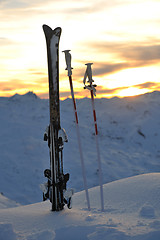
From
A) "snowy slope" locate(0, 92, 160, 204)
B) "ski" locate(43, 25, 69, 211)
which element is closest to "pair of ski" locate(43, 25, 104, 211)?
"ski" locate(43, 25, 69, 211)

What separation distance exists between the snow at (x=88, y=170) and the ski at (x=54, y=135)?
33cm

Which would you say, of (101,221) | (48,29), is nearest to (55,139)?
(101,221)

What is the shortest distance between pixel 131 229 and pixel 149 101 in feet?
87.2

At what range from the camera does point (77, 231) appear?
3.78 meters

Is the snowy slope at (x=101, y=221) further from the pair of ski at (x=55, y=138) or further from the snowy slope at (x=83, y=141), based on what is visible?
the snowy slope at (x=83, y=141)

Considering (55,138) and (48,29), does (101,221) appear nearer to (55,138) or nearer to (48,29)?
(55,138)

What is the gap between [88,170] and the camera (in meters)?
14.8

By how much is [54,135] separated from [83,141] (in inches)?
559

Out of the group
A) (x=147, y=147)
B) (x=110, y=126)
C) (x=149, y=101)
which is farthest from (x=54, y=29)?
(x=149, y=101)

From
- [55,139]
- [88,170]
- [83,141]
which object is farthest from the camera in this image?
[83,141]

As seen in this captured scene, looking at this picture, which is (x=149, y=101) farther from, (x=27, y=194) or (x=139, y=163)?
(x=27, y=194)

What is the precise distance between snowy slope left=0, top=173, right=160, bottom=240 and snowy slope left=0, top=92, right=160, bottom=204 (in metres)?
6.61

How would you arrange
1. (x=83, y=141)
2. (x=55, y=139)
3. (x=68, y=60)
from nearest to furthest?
(x=55, y=139)
(x=68, y=60)
(x=83, y=141)

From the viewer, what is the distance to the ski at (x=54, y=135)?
197 inches
